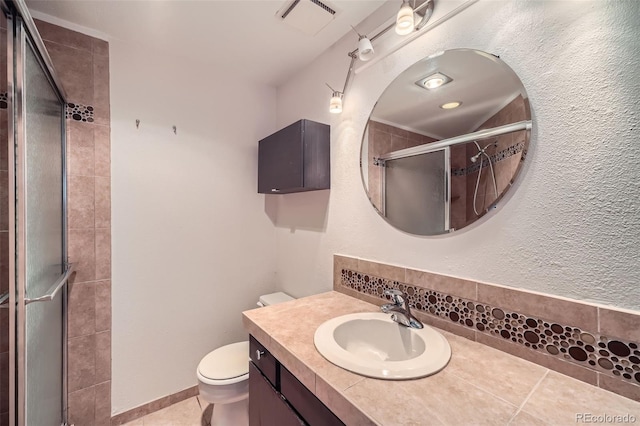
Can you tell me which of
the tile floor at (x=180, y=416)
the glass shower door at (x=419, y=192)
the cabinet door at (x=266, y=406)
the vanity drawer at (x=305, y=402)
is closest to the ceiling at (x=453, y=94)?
the glass shower door at (x=419, y=192)

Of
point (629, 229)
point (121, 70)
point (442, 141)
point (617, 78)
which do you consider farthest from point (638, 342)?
point (121, 70)

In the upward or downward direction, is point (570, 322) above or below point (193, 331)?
above

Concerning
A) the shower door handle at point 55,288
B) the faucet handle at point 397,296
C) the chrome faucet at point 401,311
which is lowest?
the chrome faucet at point 401,311

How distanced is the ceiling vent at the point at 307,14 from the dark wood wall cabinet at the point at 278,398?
1.66m

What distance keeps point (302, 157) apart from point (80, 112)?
4.36 feet

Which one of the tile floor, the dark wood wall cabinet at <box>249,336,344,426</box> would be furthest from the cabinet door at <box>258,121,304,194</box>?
the tile floor

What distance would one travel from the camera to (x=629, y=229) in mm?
680

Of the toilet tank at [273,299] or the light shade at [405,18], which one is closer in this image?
the light shade at [405,18]

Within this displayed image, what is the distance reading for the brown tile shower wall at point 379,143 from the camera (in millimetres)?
1269

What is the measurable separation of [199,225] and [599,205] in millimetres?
2046

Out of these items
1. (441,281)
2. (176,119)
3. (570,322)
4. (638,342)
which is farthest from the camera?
(176,119)

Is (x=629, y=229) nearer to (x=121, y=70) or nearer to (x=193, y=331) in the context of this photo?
(x=193, y=331)

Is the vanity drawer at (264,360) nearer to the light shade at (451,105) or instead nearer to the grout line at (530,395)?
the grout line at (530,395)

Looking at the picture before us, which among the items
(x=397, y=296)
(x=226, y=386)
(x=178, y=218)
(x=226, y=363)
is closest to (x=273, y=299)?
(x=226, y=363)
